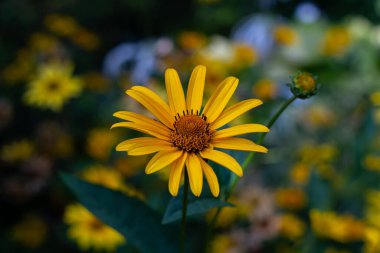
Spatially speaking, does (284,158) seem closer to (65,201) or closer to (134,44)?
(65,201)

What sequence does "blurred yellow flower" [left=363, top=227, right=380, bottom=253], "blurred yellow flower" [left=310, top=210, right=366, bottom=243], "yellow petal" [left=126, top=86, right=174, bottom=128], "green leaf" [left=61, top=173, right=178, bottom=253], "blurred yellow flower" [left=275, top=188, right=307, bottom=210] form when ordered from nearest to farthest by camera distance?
"yellow petal" [left=126, top=86, right=174, bottom=128] < "green leaf" [left=61, top=173, right=178, bottom=253] < "blurred yellow flower" [left=363, top=227, right=380, bottom=253] < "blurred yellow flower" [left=310, top=210, right=366, bottom=243] < "blurred yellow flower" [left=275, top=188, right=307, bottom=210]

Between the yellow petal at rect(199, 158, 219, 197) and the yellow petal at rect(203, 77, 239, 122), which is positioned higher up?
the yellow petal at rect(203, 77, 239, 122)

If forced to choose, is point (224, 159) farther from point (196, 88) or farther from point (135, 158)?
point (135, 158)

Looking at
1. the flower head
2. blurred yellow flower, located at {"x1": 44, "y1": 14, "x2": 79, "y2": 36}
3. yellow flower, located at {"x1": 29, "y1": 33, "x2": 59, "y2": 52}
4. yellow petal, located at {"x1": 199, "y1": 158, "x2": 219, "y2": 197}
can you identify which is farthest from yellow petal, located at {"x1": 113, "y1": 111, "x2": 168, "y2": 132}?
blurred yellow flower, located at {"x1": 44, "y1": 14, "x2": 79, "y2": 36}

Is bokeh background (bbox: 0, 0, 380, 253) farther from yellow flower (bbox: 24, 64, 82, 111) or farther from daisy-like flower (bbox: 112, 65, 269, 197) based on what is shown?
daisy-like flower (bbox: 112, 65, 269, 197)

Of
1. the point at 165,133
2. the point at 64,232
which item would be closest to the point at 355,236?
the point at 165,133

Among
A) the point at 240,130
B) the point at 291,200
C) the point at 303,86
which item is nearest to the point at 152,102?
the point at 240,130
